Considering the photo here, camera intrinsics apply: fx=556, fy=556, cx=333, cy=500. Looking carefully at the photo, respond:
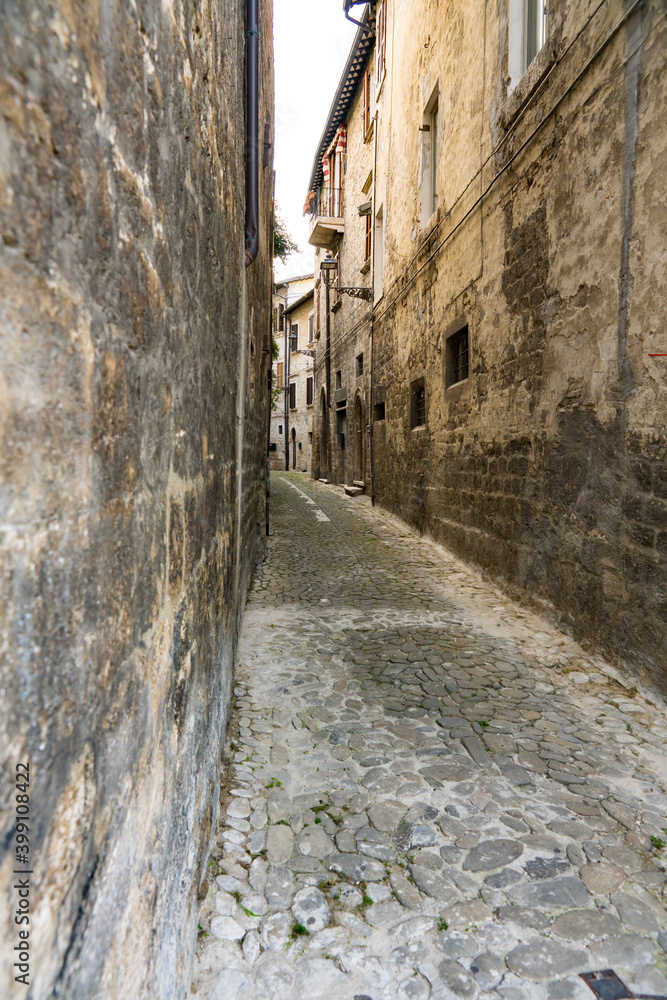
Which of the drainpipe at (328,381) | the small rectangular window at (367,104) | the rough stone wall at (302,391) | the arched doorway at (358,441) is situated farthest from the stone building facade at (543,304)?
the rough stone wall at (302,391)

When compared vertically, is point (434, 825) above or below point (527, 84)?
below

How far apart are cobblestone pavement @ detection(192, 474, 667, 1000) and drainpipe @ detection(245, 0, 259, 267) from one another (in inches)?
116

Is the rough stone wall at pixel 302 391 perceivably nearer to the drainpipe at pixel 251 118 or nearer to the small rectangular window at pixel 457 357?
the small rectangular window at pixel 457 357

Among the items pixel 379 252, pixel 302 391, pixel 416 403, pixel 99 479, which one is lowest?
pixel 99 479

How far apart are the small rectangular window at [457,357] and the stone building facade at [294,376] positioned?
2050 centimetres

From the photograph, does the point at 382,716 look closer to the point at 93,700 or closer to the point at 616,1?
the point at 93,700

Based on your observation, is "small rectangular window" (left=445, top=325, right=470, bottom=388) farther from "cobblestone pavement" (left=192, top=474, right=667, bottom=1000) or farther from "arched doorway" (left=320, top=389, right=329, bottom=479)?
"arched doorway" (left=320, top=389, right=329, bottom=479)

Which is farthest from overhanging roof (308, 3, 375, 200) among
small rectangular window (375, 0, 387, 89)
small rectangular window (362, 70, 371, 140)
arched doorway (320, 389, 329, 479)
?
arched doorway (320, 389, 329, 479)

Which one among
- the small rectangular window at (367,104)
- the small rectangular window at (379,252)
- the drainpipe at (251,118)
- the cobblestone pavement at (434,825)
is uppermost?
the small rectangular window at (367,104)

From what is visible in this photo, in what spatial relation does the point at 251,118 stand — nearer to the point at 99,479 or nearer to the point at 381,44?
the point at 99,479

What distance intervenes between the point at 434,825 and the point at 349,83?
59.0 feet

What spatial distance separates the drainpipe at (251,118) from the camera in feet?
11.5

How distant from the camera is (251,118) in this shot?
3.62 meters

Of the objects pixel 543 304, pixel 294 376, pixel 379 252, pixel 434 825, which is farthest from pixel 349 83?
pixel 434 825
